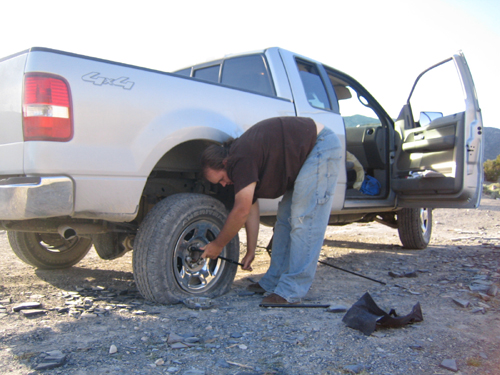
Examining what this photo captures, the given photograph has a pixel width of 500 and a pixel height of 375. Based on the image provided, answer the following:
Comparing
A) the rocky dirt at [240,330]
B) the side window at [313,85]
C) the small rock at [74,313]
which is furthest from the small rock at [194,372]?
the side window at [313,85]

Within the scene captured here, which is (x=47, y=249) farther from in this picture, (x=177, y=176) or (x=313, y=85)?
(x=313, y=85)

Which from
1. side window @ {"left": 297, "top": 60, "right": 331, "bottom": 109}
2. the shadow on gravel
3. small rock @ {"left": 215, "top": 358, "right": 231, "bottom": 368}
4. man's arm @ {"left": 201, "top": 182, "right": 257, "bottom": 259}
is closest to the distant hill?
side window @ {"left": 297, "top": 60, "right": 331, "bottom": 109}

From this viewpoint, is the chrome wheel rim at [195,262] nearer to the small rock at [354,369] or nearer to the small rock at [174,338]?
the small rock at [174,338]

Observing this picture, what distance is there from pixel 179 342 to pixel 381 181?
3.76 metres

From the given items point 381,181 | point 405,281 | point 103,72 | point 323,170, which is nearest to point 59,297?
point 103,72

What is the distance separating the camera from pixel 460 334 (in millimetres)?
2430

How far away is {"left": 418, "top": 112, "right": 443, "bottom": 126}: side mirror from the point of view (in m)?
5.03

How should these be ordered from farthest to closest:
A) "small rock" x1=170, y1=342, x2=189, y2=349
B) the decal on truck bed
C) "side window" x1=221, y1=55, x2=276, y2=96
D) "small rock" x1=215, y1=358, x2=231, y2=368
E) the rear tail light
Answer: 1. "side window" x1=221, y1=55, x2=276, y2=96
2. the decal on truck bed
3. the rear tail light
4. "small rock" x1=170, y1=342, x2=189, y2=349
5. "small rock" x1=215, y1=358, x2=231, y2=368

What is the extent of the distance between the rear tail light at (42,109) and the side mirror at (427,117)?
13.8 ft

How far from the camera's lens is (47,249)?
393 cm

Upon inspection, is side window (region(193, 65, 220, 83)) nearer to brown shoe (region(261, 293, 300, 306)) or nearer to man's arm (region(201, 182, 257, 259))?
man's arm (region(201, 182, 257, 259))

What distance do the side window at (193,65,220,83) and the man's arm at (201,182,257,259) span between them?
6.77 ft

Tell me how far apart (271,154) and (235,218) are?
53cm

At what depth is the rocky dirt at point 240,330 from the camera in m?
1.97
